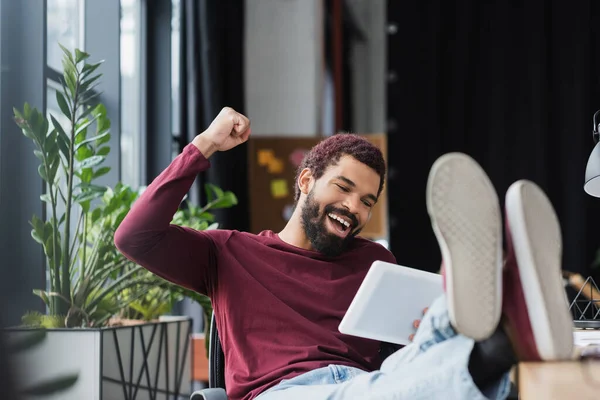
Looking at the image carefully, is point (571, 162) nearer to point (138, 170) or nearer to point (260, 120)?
point (260, 120)

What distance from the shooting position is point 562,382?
45.3 inches

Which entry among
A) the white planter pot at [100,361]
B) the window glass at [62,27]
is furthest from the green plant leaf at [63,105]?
the white planter pot at [100,361]

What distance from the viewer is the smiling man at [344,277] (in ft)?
4.08

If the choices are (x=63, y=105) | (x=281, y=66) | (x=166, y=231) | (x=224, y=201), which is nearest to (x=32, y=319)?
(x=63, y=105)

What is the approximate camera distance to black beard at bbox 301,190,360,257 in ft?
6.01

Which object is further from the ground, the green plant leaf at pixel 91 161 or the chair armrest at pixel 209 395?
the green plant leaf at pixel 91 161

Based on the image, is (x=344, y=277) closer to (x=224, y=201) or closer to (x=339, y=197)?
(x=339, y=197)

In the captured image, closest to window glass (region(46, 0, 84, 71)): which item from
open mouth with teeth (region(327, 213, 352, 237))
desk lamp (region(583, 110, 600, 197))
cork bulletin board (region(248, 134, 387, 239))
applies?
open mouth with teeth (region(327, 213, 352, 237))

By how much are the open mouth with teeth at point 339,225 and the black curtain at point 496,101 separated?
378cm

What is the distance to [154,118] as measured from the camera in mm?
3938

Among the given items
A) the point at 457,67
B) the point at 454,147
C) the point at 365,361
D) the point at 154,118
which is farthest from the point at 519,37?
the point at 365,361

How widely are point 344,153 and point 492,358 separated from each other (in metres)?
0.74

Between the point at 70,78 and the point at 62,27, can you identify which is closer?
the point at 70,78

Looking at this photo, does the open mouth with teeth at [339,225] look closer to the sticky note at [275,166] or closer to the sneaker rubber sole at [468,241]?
the sneaker rubber sole at [468,241]
